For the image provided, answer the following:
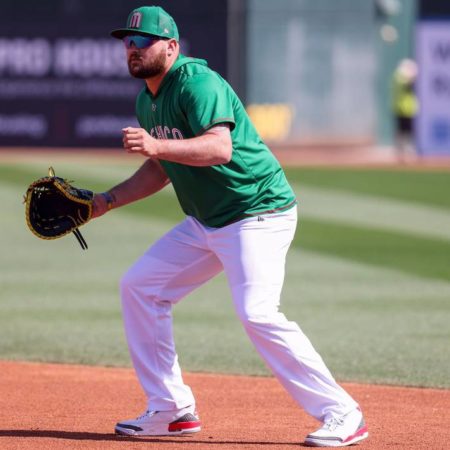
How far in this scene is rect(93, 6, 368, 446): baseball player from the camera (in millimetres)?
5473

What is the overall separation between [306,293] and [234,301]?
5.23m

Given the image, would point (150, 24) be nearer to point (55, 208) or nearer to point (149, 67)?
point (149, 67)

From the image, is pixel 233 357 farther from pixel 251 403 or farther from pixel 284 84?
pixel 284 84

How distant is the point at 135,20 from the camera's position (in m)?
5.52

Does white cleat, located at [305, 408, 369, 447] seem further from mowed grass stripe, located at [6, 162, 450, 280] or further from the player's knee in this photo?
mowed grass stripe, located at [6, 162, 450, 280]

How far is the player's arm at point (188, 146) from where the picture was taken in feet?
16.8

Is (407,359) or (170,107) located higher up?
(170,107)

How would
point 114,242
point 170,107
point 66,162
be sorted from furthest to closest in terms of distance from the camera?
point 66,162, point 114,242, point 170,107

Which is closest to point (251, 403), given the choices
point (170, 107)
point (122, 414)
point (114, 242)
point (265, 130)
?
point (122, 414)

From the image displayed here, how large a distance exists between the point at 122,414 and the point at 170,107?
1.76 m

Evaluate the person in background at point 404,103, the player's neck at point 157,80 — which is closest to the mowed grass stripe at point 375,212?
the person in background at point 404,103

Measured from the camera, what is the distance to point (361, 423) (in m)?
5.63

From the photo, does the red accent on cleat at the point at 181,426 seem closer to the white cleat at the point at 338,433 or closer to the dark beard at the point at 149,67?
the white cleat at the point at 338,433

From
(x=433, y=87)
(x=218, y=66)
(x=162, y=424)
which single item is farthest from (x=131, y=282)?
(x=218, y=66)
